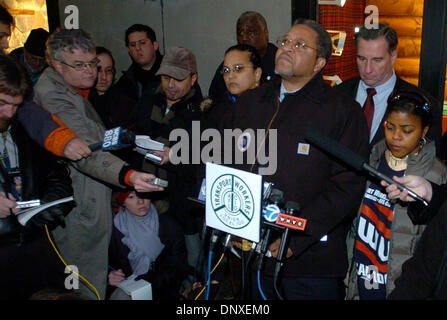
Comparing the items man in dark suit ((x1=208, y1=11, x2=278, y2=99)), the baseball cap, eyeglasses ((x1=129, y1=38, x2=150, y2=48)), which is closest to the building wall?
man in dark suit ((x1=208, y1=11, x2=278, y2=99))

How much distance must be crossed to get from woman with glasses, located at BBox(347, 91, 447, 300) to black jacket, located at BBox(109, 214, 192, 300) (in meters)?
1.35

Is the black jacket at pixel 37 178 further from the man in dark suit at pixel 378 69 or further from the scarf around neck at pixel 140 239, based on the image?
the man in dark suit at pixel 378 69

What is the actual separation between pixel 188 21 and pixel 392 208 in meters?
3.86

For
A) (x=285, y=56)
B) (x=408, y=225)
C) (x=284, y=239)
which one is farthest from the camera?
(x=285, y=56)

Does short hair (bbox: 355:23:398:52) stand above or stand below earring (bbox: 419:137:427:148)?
above

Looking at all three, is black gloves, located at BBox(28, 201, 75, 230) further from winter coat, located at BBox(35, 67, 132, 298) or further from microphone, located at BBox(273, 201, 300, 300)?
microphone, located at BBox(273, 201, 300, 300)

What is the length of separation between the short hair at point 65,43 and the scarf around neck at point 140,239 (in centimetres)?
126

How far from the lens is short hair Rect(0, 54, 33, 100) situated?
2.10 meters

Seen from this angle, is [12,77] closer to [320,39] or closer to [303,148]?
[303,148]

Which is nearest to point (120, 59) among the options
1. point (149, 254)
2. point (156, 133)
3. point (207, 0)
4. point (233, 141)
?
point (207, 0)

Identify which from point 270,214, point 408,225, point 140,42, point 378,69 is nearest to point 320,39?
point 378,69

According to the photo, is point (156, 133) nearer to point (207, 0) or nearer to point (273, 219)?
point (273, 219)

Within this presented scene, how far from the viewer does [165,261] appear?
127 inches

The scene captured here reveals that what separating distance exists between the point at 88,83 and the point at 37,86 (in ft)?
1.02
